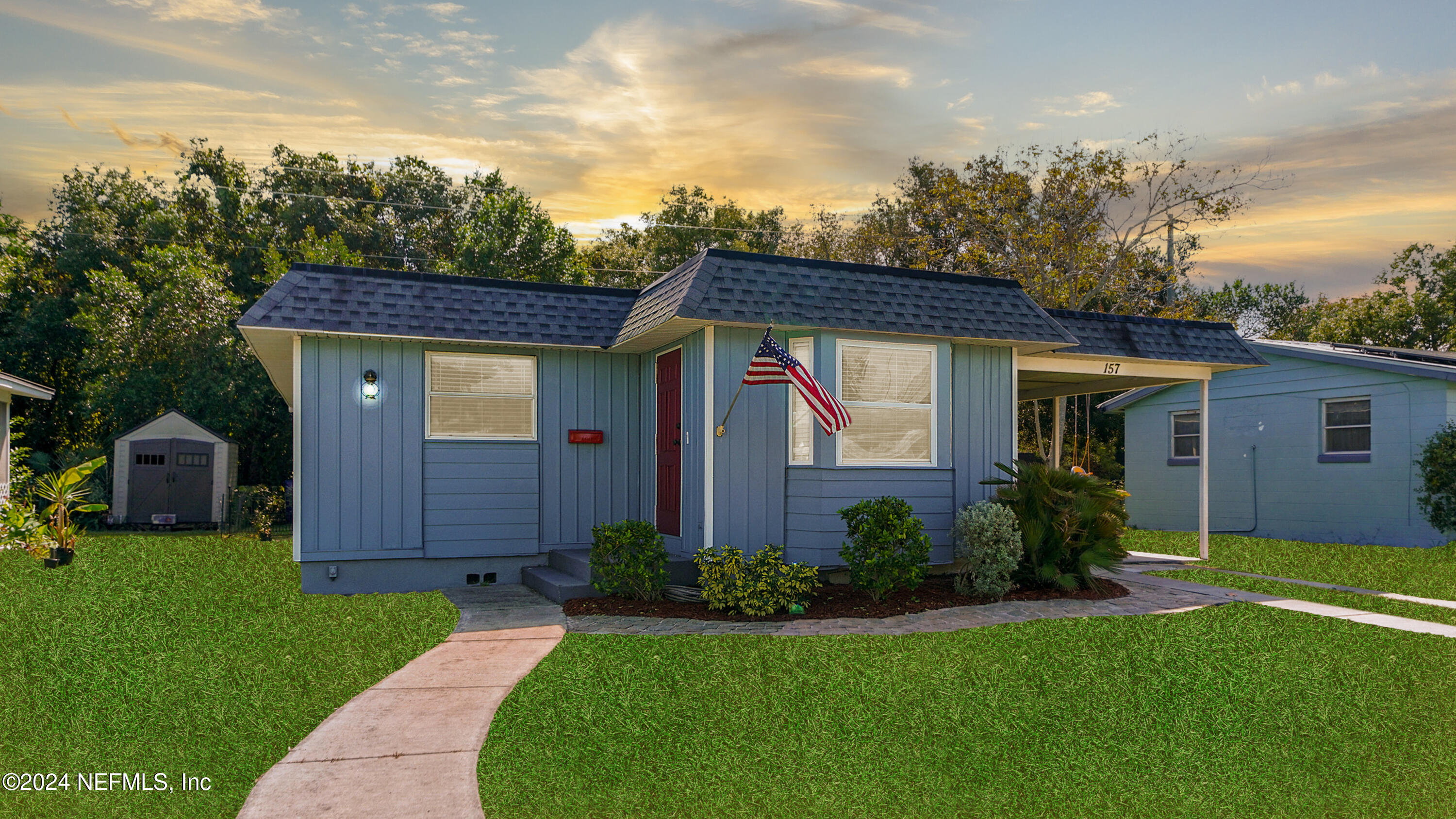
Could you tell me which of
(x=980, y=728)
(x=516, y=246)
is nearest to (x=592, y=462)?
(x=980, y=728)

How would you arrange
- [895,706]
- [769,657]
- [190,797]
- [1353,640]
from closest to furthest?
1. [190,797]
2. [895,706]
3. [769,657]
4. [1353,640]

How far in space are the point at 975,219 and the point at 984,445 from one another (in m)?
14.3

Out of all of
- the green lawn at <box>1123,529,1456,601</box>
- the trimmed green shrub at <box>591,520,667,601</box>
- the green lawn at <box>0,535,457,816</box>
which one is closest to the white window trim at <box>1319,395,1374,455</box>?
the green lawn at <box>1123,529,1456,601</box>

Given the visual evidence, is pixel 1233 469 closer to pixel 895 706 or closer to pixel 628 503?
pixel 628 503

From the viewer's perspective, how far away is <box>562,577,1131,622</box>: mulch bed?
6.89 m

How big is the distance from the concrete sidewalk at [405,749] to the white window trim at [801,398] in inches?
122

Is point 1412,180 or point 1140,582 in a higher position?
point 1412,180

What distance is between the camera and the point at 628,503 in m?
9.32

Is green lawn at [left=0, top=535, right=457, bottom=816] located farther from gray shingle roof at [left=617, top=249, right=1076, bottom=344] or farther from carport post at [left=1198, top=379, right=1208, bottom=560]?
carport post at [left=1198, top=379, right=1208, bottom=560]

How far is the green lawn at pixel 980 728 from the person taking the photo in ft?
11.2

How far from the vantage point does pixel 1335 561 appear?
10844mm

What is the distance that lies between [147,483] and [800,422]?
14.7m

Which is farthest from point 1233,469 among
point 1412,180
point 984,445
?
point 984,445

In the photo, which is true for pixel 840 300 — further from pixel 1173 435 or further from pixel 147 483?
pixel 147 483
